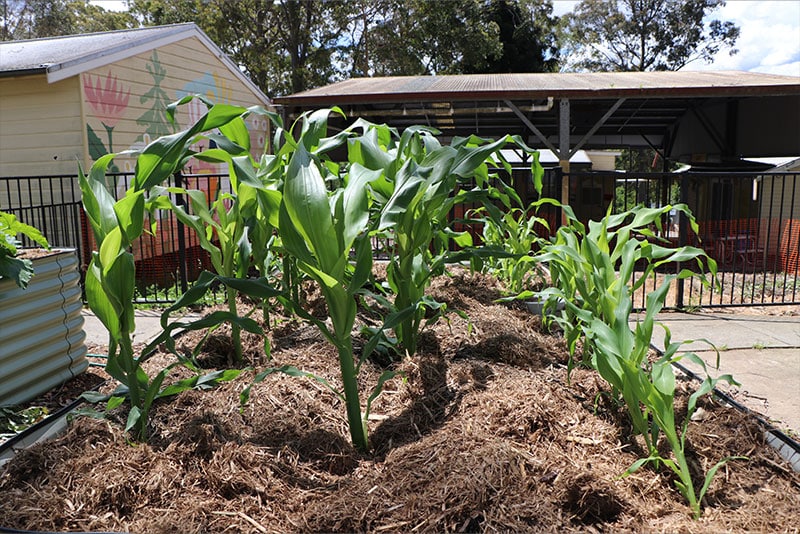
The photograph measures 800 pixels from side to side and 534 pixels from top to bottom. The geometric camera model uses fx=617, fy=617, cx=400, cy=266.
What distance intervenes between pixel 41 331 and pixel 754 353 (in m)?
5.33

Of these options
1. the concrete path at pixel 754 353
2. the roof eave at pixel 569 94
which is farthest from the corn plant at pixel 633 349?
the roof eave at pixel 569 94

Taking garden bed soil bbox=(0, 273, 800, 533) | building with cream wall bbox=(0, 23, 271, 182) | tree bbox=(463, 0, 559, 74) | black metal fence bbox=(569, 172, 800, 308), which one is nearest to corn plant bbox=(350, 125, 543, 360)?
garden bed soil bbox=(0, 273, 800, 533)

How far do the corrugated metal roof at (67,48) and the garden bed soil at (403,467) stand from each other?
7182 millimetres

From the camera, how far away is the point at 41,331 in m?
3.85

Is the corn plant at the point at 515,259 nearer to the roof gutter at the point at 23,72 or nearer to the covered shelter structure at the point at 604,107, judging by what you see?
the covered shelter structure at the point at 604,107

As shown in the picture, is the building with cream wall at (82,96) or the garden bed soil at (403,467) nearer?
the garden bed soil at (403,467)

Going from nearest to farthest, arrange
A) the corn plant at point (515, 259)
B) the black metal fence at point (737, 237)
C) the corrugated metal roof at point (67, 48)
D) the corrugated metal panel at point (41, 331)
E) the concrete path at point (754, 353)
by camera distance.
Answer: the corrugated metal panel at point (41, 331) → the concrete path at point (754, 353) → the corn plant at point (515, 259) → the black metal fence at point (737, 237) → the corrugated metal roof at point (67, 48)

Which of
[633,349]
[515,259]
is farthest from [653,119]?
[633,349]

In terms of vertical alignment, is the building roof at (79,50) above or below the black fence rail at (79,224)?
above

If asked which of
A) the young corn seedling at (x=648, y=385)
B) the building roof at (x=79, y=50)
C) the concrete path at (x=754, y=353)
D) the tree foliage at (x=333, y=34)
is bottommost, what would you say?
the concrete path at (x=754, y=353)

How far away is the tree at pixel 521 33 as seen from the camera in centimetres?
2881

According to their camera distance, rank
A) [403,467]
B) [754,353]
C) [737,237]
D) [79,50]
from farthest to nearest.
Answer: [737,237] < [79,50] < [754,353] < [403,467]

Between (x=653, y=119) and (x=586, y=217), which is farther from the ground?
(x=653, y=119)

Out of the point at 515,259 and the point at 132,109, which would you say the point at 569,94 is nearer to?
the point at 515,259
